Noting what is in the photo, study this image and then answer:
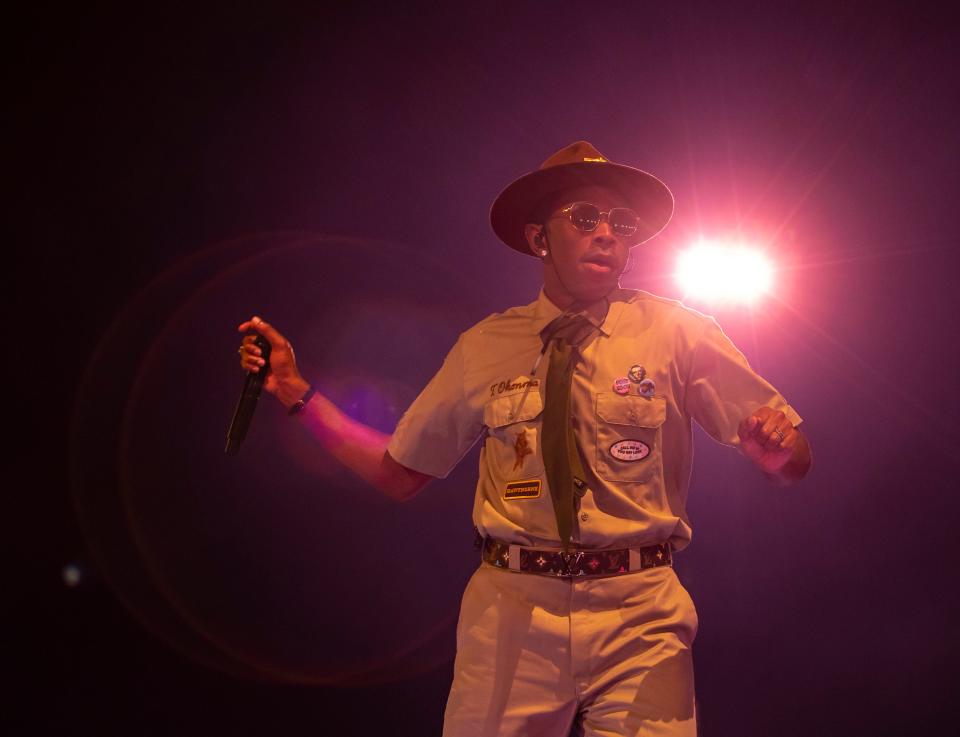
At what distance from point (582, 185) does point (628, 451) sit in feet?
3.22

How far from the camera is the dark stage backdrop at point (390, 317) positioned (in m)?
3.50

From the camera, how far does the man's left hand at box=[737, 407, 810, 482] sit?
71.6 inches

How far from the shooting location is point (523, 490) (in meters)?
2.04

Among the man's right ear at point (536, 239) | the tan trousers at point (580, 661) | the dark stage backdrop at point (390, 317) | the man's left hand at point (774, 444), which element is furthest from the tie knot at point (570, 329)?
the dark stage backdrop at point (390, 317)

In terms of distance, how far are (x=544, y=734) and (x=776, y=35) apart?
3731 mm

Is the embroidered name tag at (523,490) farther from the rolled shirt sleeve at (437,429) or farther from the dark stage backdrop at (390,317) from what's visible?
the dark stage backdrop at (390,317)

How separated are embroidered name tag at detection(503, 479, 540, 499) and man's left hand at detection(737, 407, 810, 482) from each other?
22.7 inches

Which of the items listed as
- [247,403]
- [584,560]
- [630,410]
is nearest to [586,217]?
[630,410]

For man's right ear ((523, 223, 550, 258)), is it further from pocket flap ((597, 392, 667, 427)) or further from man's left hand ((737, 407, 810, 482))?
man's left hand ((737, 407, 810, 482))

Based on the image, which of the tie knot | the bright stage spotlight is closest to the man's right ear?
the tie knot

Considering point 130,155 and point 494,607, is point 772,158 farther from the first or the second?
point 130,155

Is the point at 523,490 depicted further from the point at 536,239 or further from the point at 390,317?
the point at 390,317

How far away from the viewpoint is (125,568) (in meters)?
3.66

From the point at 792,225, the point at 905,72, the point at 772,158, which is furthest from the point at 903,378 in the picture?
the point at 905,72
